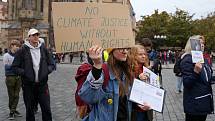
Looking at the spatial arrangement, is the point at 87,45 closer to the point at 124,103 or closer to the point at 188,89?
the point at 124,103

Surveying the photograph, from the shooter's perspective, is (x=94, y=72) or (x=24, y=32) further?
(x=24, y=32)

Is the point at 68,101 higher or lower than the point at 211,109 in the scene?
lower

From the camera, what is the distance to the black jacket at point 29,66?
793cm

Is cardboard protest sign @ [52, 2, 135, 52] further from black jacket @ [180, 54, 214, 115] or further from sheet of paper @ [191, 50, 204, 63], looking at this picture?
black jacket @ [180, 54, 214, 115]

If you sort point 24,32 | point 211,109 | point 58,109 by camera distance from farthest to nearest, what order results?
point 24,32 < point 58,109 < point 211,109

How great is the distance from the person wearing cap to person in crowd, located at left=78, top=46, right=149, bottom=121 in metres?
3.64

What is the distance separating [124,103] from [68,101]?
27.9ft

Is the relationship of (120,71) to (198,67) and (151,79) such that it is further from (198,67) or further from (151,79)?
(198,67)

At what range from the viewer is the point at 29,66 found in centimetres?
800

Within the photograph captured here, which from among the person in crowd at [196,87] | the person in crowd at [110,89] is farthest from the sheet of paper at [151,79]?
the person in crowd at [196,87]

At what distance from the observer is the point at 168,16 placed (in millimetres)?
80438

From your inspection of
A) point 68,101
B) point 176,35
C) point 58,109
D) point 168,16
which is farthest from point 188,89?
point 168,16

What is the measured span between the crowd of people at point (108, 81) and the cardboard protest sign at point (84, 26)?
0.15 meters

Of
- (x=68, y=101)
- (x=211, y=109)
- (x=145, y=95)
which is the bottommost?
(x=68, y=101)
